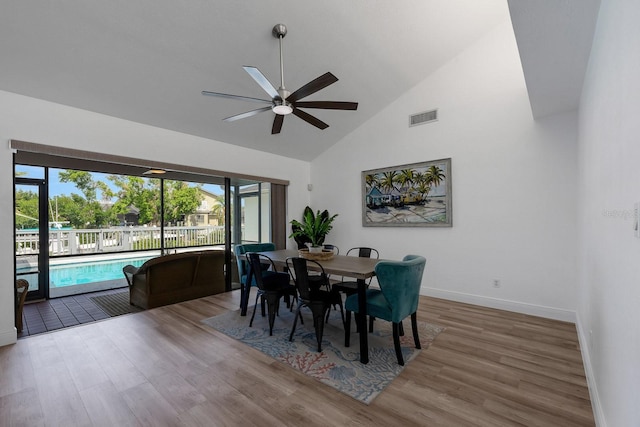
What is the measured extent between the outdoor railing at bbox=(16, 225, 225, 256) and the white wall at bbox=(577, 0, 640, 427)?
6235mm

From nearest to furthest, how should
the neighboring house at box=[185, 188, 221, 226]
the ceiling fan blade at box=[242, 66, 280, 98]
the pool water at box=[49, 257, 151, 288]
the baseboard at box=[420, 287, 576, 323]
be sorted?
the ceiling fan blade at box=[242, 66, 280, 98] < the baseboard at box=[420, 287, 576, 323] < the pool water at box=[49, 257, 151, 288] < the neighboring house at box=[185, 188, 221, 226]

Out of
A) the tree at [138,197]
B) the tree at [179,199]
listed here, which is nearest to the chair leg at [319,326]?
the tree at [179,199]

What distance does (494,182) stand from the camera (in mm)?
4102

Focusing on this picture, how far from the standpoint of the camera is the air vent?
15.3 feet

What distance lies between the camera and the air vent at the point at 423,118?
4.65m

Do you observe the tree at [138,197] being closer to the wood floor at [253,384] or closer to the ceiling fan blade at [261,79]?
the wood floor at [253,384]

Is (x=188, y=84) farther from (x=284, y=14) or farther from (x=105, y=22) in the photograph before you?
(x=284, y=14)

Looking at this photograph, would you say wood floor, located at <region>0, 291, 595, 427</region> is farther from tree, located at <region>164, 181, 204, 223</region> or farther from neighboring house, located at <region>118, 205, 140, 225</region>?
neighboring house, located at <region>118, 205, 140, 225</region>

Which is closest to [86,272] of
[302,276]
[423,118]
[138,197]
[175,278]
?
[138,197]

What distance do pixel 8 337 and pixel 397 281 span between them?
4099mm

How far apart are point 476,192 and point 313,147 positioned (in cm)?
318

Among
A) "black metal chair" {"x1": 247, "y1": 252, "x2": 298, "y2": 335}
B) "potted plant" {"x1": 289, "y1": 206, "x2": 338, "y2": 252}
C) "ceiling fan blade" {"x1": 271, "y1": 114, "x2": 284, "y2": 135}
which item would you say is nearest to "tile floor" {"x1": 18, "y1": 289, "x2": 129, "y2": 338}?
"black metal chair" {"x1": 247, "y1": 252, "x2": 298, "y2": 335}

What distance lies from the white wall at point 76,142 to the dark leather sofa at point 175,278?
4.44 ft

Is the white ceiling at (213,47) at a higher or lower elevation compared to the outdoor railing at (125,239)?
higher
